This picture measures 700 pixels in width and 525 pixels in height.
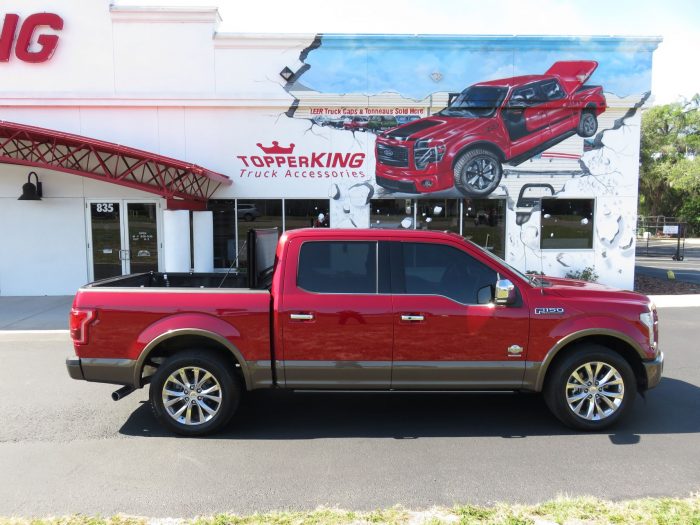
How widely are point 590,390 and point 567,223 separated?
10.1 m

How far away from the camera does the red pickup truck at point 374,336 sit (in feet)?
15.2

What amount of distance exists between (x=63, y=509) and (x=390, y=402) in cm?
321

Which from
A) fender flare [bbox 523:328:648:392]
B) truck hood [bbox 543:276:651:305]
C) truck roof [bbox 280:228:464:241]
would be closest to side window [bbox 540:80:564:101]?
truck hood [bbox 543:276:651:305]

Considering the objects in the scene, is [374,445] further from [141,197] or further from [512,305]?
[141,197]

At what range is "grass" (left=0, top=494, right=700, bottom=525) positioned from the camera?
10.5 feet

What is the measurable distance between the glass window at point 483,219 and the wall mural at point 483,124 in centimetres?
20

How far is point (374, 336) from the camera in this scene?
462 cm

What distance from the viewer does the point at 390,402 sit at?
5625 millimetres

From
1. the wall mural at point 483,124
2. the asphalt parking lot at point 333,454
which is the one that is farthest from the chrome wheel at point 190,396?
the wall mural at point 483,124

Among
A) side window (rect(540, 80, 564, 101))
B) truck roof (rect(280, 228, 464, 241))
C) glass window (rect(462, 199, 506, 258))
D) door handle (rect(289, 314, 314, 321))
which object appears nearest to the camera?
door handle (rect(289, 314, 314, 321))

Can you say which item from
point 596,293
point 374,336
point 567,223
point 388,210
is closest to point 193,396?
point 374,336

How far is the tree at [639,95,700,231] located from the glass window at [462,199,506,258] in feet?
105

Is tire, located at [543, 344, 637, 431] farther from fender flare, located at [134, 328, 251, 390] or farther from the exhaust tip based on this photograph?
the exhaust tip

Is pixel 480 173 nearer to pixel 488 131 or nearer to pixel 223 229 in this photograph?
pixel 488 131
